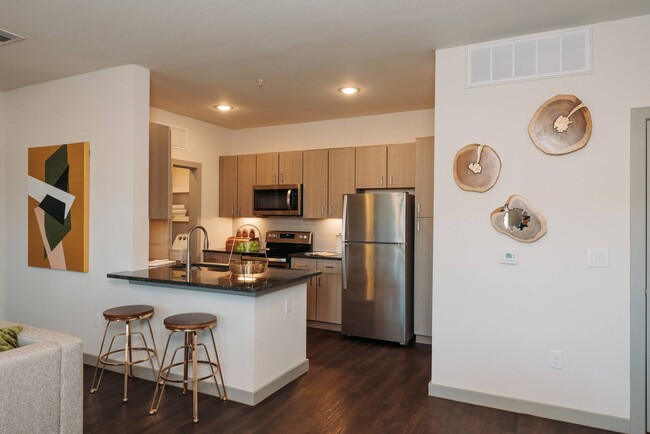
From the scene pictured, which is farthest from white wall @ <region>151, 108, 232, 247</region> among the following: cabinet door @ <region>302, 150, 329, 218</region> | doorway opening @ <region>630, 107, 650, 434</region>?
doorway opening @ <region>630, 107, 650, 434</region>

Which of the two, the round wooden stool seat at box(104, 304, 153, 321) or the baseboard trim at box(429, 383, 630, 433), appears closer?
the baseboard trim at box(429, 383, 630, 433)

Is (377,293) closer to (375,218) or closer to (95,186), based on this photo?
(375,218)

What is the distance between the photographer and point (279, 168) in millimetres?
5734

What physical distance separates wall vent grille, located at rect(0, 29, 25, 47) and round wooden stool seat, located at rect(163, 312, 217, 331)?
231 centimetres

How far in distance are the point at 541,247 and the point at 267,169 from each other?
147 inches

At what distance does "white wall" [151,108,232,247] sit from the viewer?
5637 mm

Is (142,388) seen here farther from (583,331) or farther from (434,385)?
(583,331)

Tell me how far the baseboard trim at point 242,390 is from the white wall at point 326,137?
2.23 metres

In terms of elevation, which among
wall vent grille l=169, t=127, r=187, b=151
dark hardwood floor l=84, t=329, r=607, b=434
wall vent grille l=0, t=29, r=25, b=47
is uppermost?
wall vent grille l=0, t=29, r=25, b=47

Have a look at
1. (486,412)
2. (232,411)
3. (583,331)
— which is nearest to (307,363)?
(232,411)

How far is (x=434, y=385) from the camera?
3311 mm

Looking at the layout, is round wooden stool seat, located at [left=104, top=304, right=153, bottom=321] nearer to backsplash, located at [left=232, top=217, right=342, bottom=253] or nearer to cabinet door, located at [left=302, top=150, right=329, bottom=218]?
cabinet door, located at [left=302, top=150, right=329, bottom=218]

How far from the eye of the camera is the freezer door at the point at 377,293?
455 cm

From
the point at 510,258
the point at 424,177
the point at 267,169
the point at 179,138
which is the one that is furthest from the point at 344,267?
the point at 179,138
